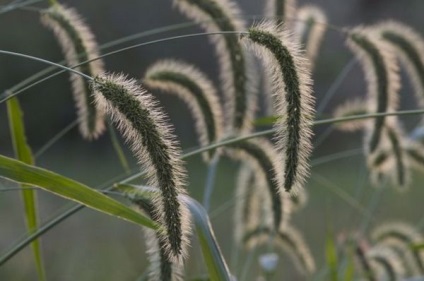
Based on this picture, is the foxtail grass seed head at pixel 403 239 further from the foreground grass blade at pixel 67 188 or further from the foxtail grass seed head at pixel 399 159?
the foreground grass blade at pixel 67 188

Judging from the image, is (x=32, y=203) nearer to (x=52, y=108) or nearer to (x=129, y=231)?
(x=129, y=231)

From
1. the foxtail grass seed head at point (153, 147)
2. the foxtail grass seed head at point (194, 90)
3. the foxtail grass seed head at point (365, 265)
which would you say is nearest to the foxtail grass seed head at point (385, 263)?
the foxtail grass seed head at point (365, 265)

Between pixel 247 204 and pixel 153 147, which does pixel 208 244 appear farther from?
pixel 247 204

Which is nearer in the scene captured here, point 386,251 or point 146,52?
point 386,251

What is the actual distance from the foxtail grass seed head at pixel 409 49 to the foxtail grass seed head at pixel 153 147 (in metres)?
1.47

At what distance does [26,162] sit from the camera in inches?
Answer: 117

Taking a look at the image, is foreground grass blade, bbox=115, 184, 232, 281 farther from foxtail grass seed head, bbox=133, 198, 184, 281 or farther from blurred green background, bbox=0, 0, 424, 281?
blurred green background, bbox=0, 0, 424, 281

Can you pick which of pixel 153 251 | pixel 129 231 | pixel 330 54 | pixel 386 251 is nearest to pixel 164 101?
pixel 330 54

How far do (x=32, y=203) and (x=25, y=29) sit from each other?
42.3ft

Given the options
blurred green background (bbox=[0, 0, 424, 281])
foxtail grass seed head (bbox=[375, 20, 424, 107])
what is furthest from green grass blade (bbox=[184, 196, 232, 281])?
blurred green background (bbox=[0, 0, 424, 281])

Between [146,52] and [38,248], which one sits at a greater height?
[146,52]

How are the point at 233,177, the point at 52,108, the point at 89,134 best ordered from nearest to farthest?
1. the point at 89,134
2. the point at 233,177
3. the point at 52,108

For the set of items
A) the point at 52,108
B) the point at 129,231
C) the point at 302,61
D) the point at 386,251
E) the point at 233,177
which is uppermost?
the point at 52,108

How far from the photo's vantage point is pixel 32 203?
2.94 metres
